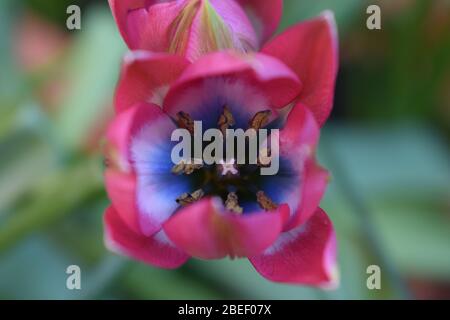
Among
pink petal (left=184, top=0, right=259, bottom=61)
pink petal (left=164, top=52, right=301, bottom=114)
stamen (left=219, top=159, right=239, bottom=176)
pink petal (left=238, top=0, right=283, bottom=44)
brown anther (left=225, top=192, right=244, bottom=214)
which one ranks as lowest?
brown anther (left=225, top=192, right=244, bottom=214)

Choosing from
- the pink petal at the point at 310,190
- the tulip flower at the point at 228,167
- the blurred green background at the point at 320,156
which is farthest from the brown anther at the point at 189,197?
the blurred green background at the point at 320,156

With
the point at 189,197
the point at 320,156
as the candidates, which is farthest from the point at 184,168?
the point at 320,156

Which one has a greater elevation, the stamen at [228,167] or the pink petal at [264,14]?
the pink petal at [264,14]

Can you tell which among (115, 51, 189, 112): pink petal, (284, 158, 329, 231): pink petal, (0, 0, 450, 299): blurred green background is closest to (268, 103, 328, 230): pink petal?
(284, 158, 329, 231): pink petal

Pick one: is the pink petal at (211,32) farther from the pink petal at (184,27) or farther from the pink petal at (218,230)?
the pink petal at (218,230)

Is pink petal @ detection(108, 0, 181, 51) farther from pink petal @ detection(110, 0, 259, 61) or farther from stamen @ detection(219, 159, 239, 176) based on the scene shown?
stamen @ detection(219, 159, 239, 176)

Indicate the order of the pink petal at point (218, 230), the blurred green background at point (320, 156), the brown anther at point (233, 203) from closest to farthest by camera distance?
the pink petal at point (218, 230) → the brown anther at point (233, 203) → the blurred green background at point (320, 156)

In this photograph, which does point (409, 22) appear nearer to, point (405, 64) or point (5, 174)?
point (405, 64)
